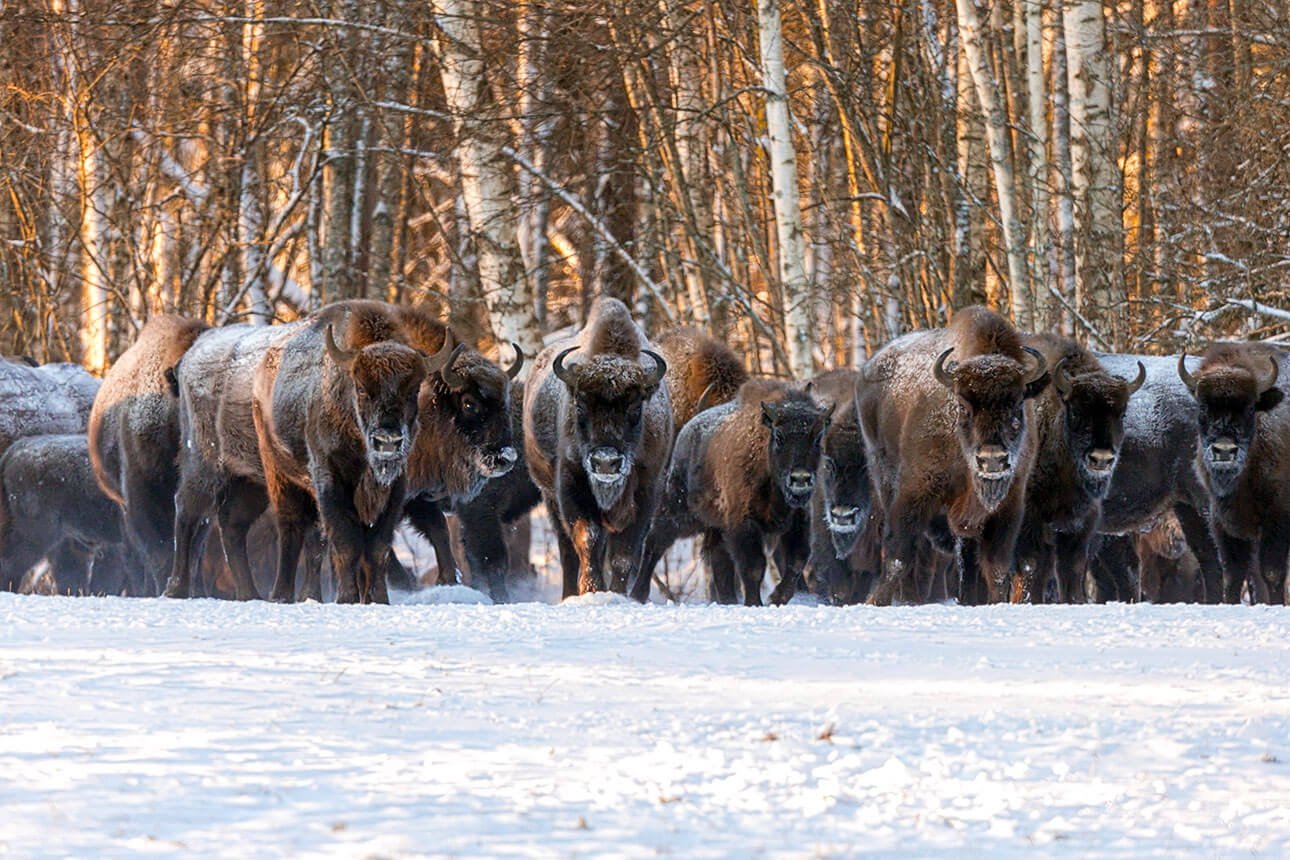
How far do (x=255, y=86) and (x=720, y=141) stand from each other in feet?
24.4

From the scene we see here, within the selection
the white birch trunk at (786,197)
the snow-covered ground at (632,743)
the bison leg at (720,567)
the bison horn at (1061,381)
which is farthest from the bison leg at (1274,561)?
the snow-covered ground at (632,743)

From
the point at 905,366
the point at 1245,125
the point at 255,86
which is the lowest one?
the point at 905,366

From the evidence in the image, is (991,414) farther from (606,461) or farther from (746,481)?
(746,481)

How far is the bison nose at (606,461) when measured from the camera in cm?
1258

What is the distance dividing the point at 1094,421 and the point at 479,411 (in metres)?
3.95

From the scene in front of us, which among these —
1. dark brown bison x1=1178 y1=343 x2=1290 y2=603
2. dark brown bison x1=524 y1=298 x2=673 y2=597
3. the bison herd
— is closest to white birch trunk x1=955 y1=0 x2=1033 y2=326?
the bison herd

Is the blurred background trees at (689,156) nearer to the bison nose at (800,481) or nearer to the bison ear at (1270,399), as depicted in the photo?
the bison ear at (1270,399)

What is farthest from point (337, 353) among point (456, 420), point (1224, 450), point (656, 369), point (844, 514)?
point (1224, 450)

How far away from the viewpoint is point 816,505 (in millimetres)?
16859

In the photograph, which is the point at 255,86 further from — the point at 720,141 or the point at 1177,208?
the point at 1177,208

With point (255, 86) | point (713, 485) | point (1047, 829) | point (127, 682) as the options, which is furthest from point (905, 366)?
point (255, 86)

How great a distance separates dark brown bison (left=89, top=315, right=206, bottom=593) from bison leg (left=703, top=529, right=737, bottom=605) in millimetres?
4035

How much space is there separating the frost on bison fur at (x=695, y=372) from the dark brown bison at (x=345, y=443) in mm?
4282

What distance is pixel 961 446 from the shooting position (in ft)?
42.1
